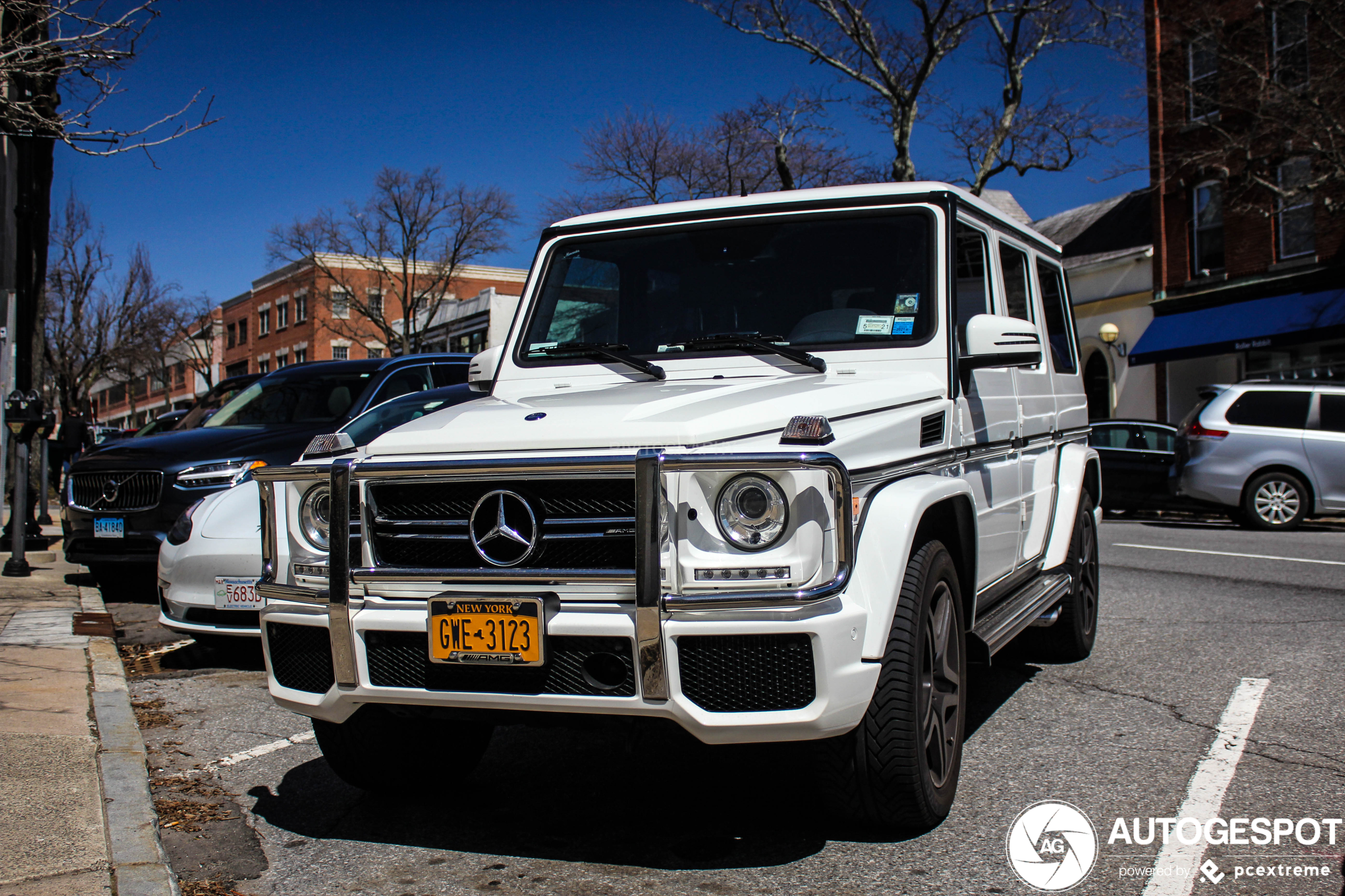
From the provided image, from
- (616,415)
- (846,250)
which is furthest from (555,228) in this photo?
(616,415)

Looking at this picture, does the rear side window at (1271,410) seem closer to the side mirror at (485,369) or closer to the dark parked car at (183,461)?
the dark parked car at (183,461)

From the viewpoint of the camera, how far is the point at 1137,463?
1617 cm

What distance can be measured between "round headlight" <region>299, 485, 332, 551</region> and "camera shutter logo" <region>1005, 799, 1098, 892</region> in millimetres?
2335

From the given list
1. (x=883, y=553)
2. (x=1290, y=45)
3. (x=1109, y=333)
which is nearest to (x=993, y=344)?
(x=883, y=553)

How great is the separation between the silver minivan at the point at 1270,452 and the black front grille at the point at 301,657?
43.7 ft

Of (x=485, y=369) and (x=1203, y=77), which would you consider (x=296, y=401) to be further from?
(x=1203, y=77)

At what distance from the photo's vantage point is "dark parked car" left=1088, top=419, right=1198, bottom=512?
52.3 ft

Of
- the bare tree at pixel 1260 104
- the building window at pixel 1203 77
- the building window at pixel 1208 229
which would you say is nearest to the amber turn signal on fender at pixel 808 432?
the bare tree at pixel 1260 104

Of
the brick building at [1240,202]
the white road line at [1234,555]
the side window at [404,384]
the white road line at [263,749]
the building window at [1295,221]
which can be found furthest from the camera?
the building window at [1295,221]

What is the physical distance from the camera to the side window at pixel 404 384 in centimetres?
921

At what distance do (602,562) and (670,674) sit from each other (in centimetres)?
37

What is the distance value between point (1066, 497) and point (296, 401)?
653cm

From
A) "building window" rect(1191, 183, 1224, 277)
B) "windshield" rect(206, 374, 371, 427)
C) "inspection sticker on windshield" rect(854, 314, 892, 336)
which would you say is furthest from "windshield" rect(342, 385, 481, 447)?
"building window" rect(1191, 183, 1224, 277)

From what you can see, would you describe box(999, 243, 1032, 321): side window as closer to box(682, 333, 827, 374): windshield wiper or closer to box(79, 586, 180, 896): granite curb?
box(682, 333, 827, 374): windshield wiper
